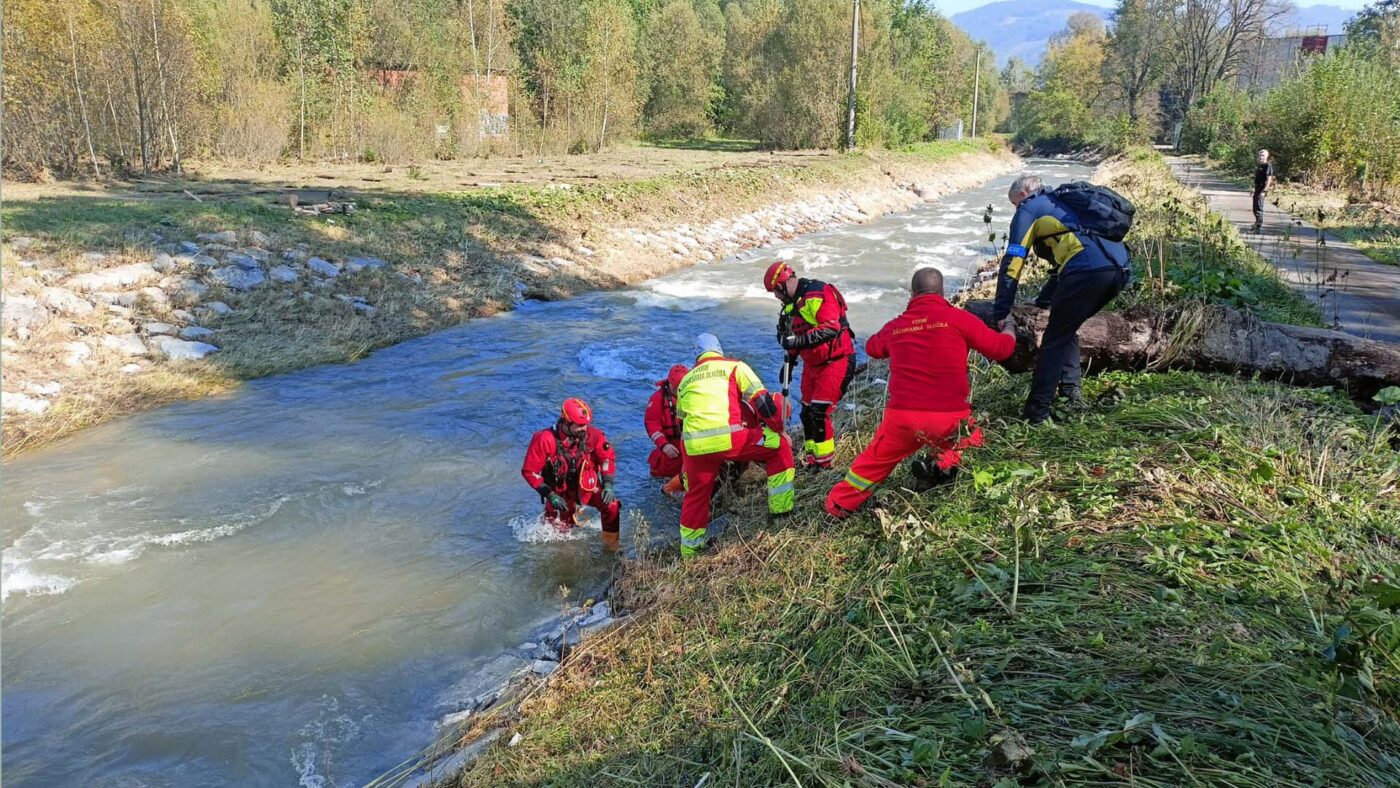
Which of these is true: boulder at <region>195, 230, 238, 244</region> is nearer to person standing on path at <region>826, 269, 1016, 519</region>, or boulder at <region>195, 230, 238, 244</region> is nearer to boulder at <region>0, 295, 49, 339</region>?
boulder at <region>0, 295, 49, 339</region>

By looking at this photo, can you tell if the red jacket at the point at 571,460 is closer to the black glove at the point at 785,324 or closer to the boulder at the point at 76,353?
the black glove at the point at 785,324

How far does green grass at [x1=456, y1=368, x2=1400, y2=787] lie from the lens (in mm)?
2545

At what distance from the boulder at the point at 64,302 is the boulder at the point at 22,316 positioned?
124 mm

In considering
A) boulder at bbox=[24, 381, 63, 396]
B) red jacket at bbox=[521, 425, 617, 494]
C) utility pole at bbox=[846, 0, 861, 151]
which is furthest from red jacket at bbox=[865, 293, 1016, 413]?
utility pole at bbox=[846, 0, 861, 151]

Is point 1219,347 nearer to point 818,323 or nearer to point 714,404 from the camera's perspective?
point 818,323

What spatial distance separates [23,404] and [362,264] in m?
5.62

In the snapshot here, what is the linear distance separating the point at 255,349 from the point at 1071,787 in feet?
36.1

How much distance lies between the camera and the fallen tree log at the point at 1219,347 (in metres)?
5.50

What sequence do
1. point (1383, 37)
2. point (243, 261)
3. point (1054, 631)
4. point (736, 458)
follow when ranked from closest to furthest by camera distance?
point (1054, 631), point (736, 458), point (243, 261), point (1383, 37)

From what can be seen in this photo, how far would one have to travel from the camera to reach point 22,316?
9531 millimetres

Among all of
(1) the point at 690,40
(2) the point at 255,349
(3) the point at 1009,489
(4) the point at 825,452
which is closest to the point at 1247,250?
(4) the point at 825,452

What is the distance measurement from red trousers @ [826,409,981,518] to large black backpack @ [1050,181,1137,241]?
1496 millimetres

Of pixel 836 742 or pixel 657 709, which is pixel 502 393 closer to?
pixel 657 709

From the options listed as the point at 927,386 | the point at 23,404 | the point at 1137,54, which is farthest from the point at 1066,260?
the point at 1137,54
